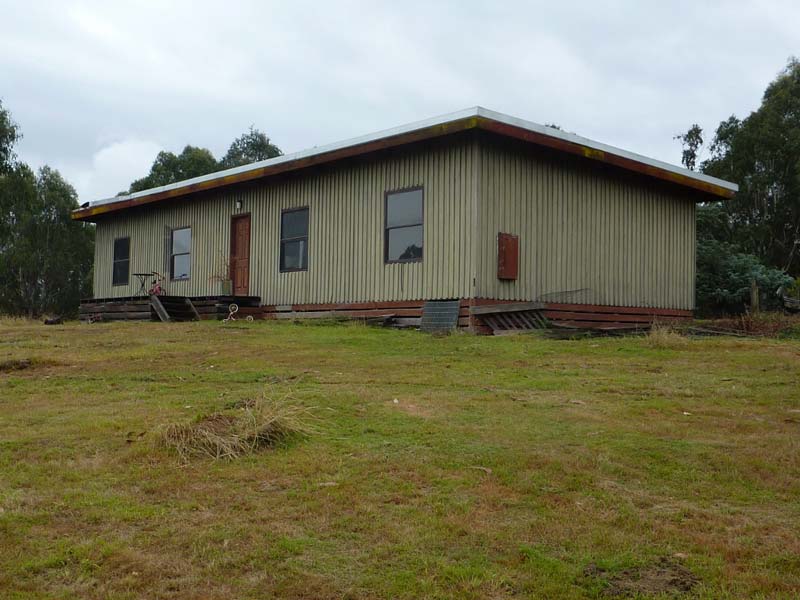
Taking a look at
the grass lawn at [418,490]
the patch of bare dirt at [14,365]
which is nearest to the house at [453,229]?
the grass lawn at [418,490]

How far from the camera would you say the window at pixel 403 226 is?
593 inches

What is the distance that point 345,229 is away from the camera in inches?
642

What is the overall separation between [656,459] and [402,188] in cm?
1062

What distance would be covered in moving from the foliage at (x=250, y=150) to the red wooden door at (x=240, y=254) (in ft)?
89.0

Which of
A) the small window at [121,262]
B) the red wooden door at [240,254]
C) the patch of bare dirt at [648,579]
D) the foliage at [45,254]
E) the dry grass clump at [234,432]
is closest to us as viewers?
the patch of bare dirt at [648,579]

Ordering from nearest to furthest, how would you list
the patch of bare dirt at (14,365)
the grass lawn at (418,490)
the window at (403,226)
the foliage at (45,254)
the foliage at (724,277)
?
the grass lawn at (418,490), the patch of bare dirt at (14,365), the window at (403,226), the foliage at (724,277), the foliage at (45,254)

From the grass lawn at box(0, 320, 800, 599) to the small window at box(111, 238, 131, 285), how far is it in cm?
1442

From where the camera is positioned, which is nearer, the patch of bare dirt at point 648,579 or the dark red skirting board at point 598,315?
the patch of bare dirt at point 648,579

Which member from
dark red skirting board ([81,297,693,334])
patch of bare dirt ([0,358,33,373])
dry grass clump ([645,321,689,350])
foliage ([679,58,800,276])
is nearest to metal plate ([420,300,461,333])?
dark red skirting board ([81,297,693,334])

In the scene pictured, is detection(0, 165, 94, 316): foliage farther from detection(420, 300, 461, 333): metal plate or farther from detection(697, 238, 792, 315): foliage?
detection(420, 300, 461, 333): metal plate

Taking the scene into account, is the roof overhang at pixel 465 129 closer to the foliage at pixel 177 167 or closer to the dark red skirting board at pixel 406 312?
the dark red skirting board at pixel 406 312

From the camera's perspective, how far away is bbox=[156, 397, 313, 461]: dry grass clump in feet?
17.9

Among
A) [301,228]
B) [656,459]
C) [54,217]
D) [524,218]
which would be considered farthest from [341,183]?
[54,217]

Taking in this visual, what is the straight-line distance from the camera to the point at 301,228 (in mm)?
17391
